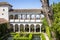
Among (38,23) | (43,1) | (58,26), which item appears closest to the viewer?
(43,1)

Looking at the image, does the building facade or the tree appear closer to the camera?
the tree

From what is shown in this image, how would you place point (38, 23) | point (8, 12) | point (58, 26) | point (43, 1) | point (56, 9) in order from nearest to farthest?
point (43, 1), point (58, 26), point (56, 9), point (38, 23), point (8, 12)

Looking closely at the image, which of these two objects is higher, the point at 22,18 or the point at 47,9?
the point at 47,9

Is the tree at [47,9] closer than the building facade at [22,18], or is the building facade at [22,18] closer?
the tree at [47,9]

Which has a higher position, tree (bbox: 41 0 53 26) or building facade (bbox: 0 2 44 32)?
tree (bbox: 41 0 53 26)

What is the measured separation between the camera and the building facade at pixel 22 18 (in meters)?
48.3

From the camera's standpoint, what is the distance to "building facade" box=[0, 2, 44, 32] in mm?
48334

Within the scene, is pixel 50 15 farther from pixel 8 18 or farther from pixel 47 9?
pixel 8 18

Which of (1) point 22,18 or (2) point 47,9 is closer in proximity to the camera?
(2) point 47,9

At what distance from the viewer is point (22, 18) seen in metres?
50.8

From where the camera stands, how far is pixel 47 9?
3273 millimetres

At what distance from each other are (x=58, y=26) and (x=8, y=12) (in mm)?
33274

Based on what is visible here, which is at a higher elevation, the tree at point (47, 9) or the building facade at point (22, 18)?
the tree at point (47, 9)

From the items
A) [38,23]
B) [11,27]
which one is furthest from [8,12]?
[38,23]
